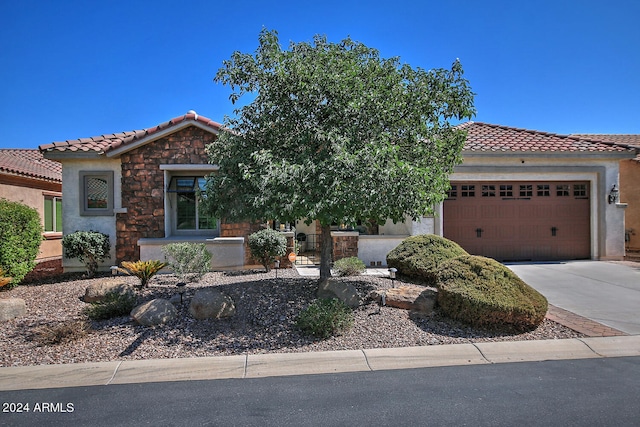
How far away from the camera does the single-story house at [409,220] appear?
11016 millimetres

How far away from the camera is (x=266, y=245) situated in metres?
9.98

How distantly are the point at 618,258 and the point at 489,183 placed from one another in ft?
15.4

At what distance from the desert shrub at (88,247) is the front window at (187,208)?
1.96 metres

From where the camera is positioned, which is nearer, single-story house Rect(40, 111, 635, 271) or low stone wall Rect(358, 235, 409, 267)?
single-story house Rect(40, 111, 635, 271)

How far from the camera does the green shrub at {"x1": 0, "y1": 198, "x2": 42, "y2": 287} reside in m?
8.83

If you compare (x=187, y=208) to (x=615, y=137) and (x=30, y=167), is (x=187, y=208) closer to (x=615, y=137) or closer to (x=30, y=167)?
(x=30, y=167)

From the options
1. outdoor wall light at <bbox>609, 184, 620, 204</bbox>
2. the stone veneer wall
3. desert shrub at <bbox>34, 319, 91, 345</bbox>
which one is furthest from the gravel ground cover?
outdoor wall light at <bbox>609, 184, 620, 204</bbox>

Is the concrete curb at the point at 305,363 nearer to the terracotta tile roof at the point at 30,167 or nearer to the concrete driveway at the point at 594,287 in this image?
the concrete driveway at the point at 594,287

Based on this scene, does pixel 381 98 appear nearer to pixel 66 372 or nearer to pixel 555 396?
pixel 555 396

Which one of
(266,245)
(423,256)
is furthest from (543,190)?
(266,245)

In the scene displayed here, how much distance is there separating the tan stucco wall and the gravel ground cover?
12810mm

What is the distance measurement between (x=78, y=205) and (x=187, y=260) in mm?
4757

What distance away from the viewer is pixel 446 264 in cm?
695

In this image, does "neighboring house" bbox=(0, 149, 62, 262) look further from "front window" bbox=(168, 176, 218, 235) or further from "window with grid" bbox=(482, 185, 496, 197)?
"window with grid" bbox=(482, 185, 496, 197)
